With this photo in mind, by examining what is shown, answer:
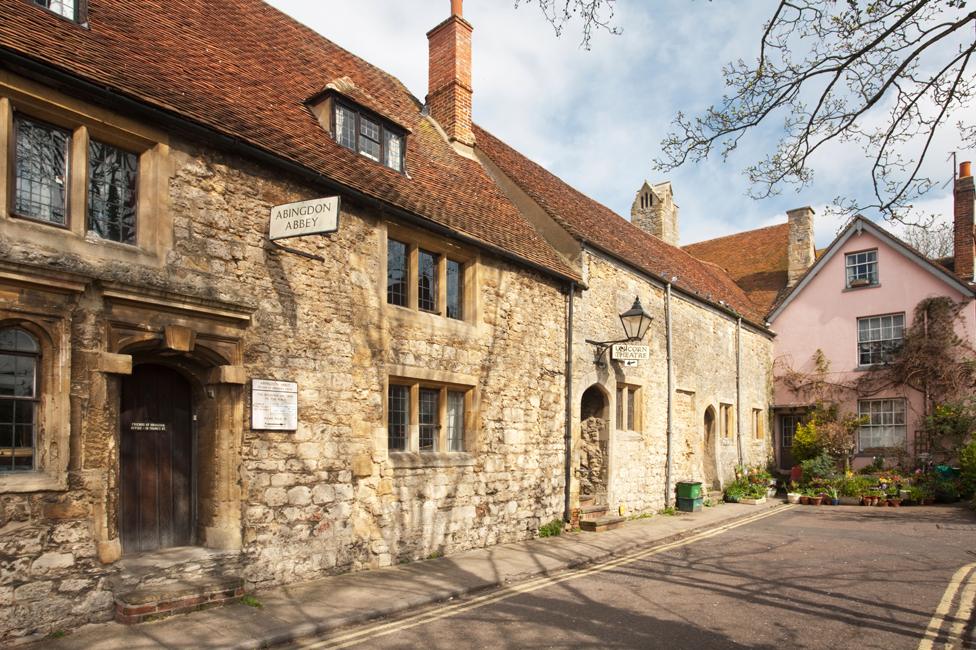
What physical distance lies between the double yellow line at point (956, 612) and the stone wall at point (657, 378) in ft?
21.5

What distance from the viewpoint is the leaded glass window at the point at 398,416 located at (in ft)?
34.0

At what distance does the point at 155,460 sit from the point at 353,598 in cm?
262

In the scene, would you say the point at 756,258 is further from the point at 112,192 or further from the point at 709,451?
the point at 112,192

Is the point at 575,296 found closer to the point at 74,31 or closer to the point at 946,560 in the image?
the point at 946,560

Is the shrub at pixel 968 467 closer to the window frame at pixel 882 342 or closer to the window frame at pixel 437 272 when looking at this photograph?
the window frame at pixel 882 342

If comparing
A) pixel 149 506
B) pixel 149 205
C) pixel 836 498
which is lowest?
pixel 836 498

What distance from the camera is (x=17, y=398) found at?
20.9 feet

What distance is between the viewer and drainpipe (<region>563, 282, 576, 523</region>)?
44.6 ft

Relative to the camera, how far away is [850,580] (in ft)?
30.7

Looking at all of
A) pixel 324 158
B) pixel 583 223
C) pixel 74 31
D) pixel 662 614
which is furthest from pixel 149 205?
pixel 583 223

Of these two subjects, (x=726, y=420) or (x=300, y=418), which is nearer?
(x=300, y=418)

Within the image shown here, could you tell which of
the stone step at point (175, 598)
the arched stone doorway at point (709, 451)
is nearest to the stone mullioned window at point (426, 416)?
the stone step at point (175, 598)

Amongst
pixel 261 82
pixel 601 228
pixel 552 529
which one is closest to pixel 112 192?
pixel 261 82

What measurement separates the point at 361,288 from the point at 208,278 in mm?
2285
